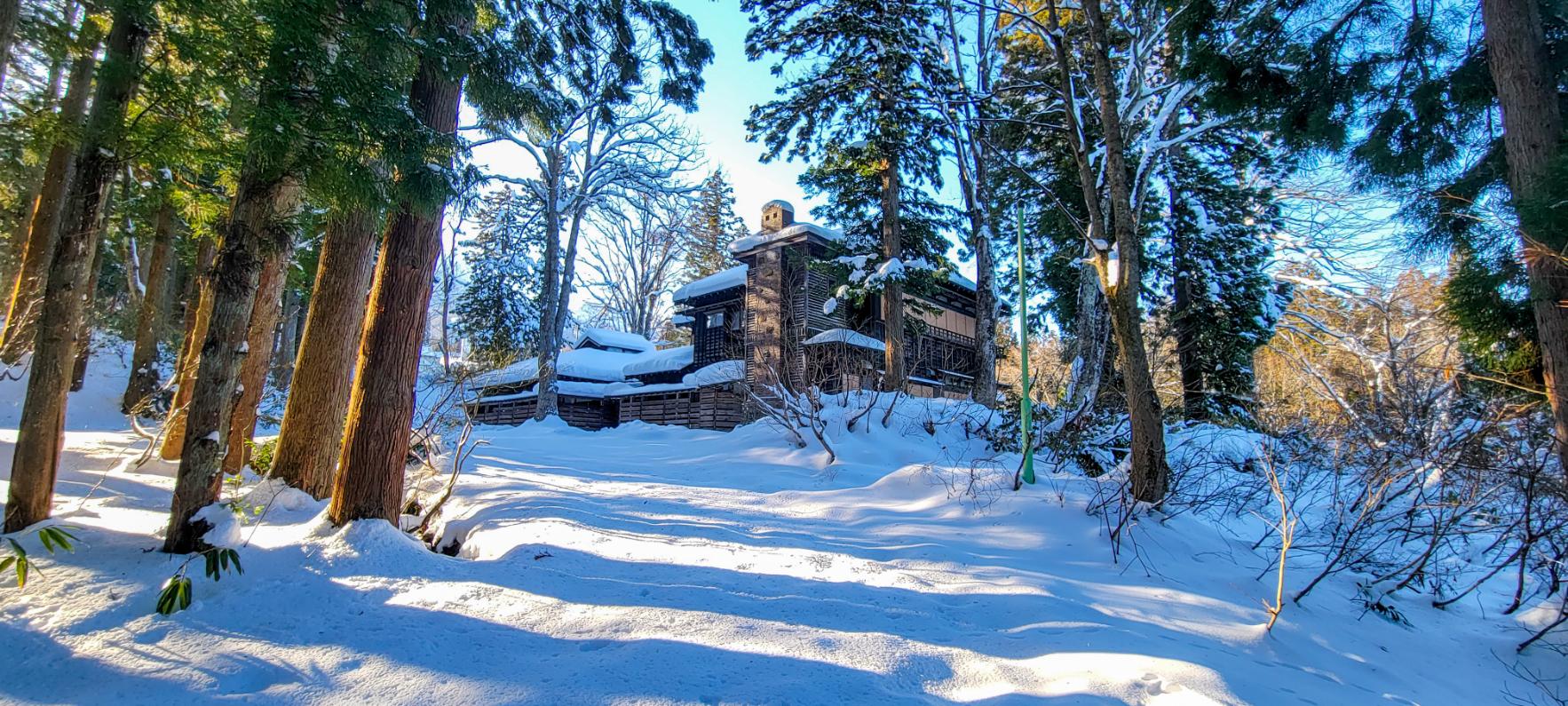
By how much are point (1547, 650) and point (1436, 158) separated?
A: 5039 mm

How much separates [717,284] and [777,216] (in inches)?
130

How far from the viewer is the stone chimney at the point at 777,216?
20688mm

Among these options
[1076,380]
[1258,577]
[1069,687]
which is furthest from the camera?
[1076,380]

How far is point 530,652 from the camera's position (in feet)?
9.57

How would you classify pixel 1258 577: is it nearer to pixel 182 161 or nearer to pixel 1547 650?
pixel 1547 650

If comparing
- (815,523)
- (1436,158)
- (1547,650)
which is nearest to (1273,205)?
(1436,158)

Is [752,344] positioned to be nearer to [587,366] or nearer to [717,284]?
[717,284]

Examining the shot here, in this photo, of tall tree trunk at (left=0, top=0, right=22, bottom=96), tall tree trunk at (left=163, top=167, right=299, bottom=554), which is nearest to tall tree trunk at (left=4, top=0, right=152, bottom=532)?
tall tree trunk at (left=0, top=0, right=22, bottom=96)

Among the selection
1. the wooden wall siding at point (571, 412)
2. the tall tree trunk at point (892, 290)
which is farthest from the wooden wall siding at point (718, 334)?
the tall tree trunk at point (892, 290)

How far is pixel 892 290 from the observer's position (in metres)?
15.4

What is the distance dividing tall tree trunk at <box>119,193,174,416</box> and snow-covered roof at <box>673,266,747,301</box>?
13.5 metres

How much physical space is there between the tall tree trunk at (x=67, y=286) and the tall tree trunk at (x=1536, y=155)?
32.4 ft

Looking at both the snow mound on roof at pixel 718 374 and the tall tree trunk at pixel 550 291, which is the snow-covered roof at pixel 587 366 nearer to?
the tall tree trunk at pixel 550 291

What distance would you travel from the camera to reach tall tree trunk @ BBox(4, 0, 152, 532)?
13.2ft
